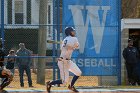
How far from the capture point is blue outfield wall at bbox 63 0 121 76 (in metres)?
18.7

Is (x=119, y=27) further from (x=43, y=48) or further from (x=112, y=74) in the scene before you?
(x=43, y=48)

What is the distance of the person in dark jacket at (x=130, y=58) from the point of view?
749 inches

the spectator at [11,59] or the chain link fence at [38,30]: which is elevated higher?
the chain link fence at [38,30]

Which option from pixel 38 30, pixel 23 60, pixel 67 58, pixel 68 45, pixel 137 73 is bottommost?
pixel 137 73

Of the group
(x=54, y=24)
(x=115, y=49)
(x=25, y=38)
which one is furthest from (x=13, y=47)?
(x=115, y=49)

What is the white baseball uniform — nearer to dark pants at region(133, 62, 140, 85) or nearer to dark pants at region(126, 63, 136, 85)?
dark pants at region(126, 63, 136, 85)

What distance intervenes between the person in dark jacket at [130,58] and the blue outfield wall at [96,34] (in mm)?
383

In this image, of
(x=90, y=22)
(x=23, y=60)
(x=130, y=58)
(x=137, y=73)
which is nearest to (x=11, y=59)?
(x=23, y=60)

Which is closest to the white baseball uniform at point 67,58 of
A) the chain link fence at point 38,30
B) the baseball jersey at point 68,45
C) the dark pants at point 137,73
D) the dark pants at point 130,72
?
the baseball jersey at point 68,45

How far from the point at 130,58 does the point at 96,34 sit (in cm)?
162

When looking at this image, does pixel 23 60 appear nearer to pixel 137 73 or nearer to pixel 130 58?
pixel 130 58

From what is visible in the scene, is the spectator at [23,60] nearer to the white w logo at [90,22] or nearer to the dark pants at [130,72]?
the white w logo at [90,22]

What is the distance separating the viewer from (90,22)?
1881 cm

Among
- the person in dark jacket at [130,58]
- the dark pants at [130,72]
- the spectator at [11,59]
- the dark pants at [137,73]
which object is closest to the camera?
the spectator at [11,59]
